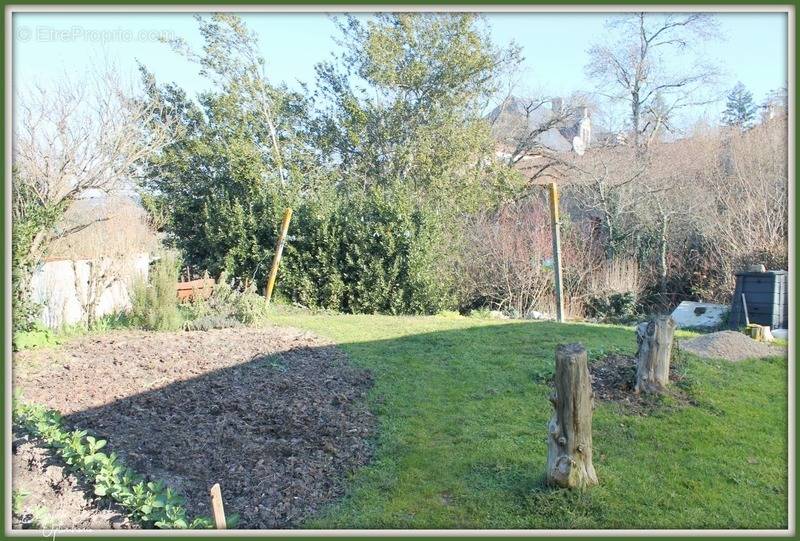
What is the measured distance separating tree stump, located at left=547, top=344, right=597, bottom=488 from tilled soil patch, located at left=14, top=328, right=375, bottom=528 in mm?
1488

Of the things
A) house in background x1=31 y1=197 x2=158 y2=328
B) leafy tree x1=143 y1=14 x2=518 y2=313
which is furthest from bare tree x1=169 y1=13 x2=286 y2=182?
house in background x1=31 y1=197 x2=158 y2=328

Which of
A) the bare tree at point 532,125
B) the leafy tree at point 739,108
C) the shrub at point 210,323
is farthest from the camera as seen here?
the bare tree at point 532,125

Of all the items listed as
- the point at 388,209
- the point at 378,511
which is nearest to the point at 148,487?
the point at 378,511

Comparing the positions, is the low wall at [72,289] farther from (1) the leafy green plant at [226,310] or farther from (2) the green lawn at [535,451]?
(2) the green lawn at [535,451]

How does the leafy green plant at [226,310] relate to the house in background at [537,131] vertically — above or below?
below

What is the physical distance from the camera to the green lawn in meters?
3.64

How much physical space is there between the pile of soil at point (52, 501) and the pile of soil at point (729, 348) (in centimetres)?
642

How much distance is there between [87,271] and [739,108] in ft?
65.0

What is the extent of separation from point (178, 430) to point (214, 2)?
3.17 meters

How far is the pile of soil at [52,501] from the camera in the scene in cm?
334

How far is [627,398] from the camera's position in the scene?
17.7 ft

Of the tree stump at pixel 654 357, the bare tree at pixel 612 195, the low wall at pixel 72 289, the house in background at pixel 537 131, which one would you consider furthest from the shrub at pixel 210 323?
the house in background at pixel 537 131

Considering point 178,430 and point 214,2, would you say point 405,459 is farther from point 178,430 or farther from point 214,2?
point 214,2

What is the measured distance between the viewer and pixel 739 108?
62.6 feet
